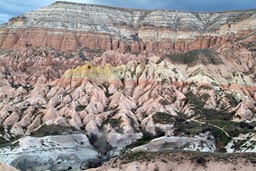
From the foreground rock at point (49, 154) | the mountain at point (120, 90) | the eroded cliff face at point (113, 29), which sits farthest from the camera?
the eroded cliff face at point (113, 29)

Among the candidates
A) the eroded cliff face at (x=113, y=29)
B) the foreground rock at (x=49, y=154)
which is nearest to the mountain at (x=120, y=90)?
the foreground rock at (x=49, y=154)

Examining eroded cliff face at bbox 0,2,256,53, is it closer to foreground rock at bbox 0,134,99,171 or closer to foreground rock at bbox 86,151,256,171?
foreground rock at bbox 0,134,99,171

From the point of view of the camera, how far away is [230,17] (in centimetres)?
18462

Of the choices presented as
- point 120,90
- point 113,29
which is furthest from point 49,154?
point 113,29

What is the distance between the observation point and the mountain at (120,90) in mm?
83062

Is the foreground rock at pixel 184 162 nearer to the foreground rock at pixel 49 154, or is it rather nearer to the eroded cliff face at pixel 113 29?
the foreground rock at pixel 49 154

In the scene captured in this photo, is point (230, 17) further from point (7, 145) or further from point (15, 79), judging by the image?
point (7, 145)

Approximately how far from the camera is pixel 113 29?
18562 cm

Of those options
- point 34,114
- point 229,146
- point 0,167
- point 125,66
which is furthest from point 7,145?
point 125,66

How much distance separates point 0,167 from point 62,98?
54.1 metres

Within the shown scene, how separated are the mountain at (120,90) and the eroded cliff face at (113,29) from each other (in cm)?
38

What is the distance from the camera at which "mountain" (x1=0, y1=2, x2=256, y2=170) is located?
83.1 m

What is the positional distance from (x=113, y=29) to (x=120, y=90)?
2836 inches

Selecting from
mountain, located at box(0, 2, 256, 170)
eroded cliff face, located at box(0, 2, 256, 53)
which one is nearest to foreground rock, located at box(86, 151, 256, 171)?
mountain, located at box(0, 2, 256, 170)
